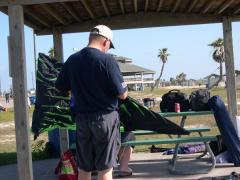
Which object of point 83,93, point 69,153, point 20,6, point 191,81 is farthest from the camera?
point 191,81

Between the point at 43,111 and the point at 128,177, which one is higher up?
the point at 43,111

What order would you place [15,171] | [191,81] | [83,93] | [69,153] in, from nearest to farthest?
[83,93] → [69,153] → [15,171] → [191,81]

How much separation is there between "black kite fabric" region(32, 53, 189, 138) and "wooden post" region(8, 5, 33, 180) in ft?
1.93

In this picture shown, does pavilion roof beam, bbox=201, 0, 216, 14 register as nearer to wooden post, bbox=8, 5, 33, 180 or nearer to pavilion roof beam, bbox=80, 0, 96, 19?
pavilion roof beam, bbox=80, 0, 96, 19

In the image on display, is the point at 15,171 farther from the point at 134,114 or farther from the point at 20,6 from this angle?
the point at 20,6

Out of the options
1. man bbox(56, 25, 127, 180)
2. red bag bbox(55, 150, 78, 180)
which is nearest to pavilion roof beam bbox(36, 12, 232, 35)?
red bag bbox(55, 150, 78, 180)

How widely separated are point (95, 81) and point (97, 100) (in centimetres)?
18

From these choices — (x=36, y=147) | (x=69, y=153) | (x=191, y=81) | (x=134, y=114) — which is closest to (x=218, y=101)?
(x=134, y=114)

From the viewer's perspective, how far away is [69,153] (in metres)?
7.21

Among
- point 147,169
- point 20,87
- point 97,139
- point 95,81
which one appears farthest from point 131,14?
point 97,139

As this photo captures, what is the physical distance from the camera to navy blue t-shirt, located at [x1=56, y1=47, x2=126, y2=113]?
16.2ft

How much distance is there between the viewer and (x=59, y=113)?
7418 mm

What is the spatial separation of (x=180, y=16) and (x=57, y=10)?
2.31m

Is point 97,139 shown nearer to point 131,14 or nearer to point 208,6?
point 208,6
